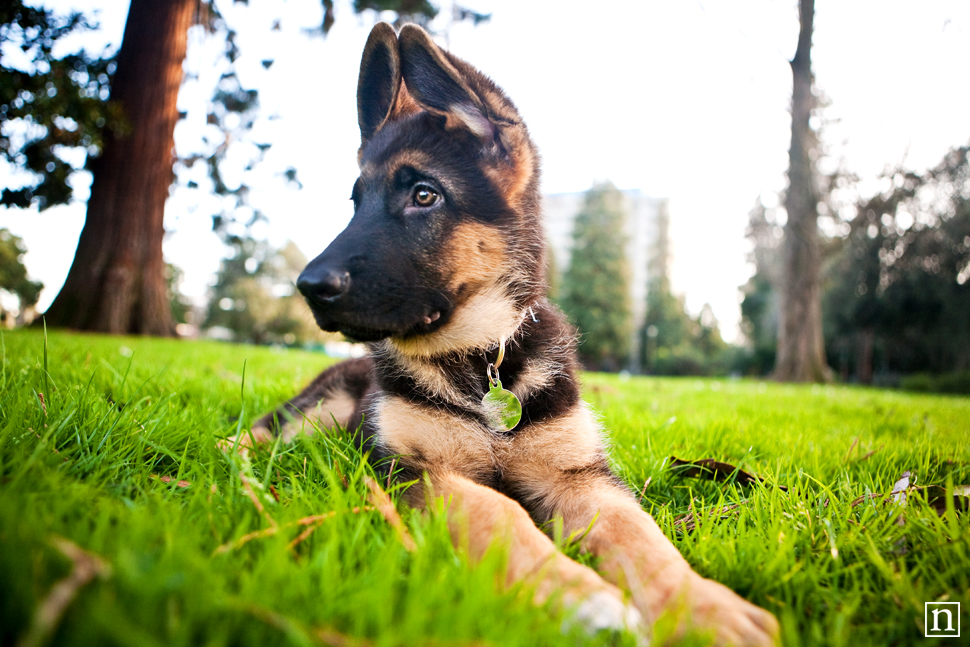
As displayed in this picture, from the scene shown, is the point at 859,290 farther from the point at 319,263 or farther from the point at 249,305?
the point at 249,305

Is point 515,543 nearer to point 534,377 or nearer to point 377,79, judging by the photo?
point 534,377

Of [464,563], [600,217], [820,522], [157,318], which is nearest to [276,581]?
[464,563]

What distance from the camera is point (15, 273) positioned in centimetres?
4116

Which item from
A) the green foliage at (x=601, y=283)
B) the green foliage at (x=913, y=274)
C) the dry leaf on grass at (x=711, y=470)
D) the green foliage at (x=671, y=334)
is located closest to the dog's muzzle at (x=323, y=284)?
the dry leaf on grass at (x=711, y=470)

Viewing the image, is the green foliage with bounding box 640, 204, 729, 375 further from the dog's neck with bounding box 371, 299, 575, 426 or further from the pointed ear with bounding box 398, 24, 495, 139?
the pointed ear with bounding box 398, 24, 495, 139

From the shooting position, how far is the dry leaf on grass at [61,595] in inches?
30.6

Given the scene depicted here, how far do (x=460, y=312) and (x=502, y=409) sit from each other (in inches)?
22.6

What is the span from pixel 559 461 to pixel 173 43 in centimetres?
→ 1516

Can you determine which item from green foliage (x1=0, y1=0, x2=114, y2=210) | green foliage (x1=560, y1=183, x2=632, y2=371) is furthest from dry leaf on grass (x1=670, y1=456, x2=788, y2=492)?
green foliage (x1=560, y1=183, x2=632, y2=371)

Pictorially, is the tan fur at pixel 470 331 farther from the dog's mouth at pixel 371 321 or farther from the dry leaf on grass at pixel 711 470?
the dry leaf on grass at pixel 711 470

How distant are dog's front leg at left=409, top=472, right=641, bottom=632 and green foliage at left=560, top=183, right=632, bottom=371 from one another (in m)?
37.4

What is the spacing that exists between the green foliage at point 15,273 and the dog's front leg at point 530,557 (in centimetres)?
4621

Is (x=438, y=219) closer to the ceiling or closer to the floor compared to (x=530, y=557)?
closer to the ceiling

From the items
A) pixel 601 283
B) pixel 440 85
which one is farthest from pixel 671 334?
pixel 440 85
